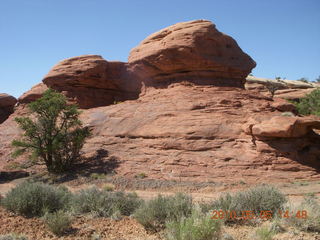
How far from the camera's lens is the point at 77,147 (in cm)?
1800

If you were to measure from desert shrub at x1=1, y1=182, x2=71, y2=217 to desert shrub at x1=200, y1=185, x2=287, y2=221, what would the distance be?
385cm

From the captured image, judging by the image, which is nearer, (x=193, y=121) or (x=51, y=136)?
(x=193, y=121)

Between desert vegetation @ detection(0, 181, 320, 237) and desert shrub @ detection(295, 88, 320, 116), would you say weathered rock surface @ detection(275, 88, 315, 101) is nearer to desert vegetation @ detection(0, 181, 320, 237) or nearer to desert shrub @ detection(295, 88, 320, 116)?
desert shrub @ detection(295, 88, 320, 116)

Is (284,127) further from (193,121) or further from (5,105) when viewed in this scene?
(5,105)

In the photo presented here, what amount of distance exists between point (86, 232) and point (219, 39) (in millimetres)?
18036

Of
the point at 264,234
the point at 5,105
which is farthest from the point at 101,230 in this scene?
the point at 5,105

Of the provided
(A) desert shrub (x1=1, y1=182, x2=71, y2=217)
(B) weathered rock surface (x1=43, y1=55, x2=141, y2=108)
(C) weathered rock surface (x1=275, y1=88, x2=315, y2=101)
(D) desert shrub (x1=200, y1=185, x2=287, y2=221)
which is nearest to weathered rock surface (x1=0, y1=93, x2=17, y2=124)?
(B) weathered rock surface (x1=43, y1=55, x2=141, y2=108)

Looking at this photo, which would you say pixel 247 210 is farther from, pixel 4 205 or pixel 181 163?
pixel 181 163

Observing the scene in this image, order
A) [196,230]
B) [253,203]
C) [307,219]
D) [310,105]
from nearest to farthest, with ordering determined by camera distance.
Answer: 1. [196,230]
2. [307,219]
3. [253,203]
4. [310,105]

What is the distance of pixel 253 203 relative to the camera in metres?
6.84

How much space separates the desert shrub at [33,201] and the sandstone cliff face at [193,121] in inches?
303

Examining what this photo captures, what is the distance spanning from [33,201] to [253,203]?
17.9ft

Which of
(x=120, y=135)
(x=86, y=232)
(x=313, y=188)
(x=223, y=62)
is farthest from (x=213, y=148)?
(x=86, y=232)

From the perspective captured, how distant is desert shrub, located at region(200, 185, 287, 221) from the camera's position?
21.6 feet
